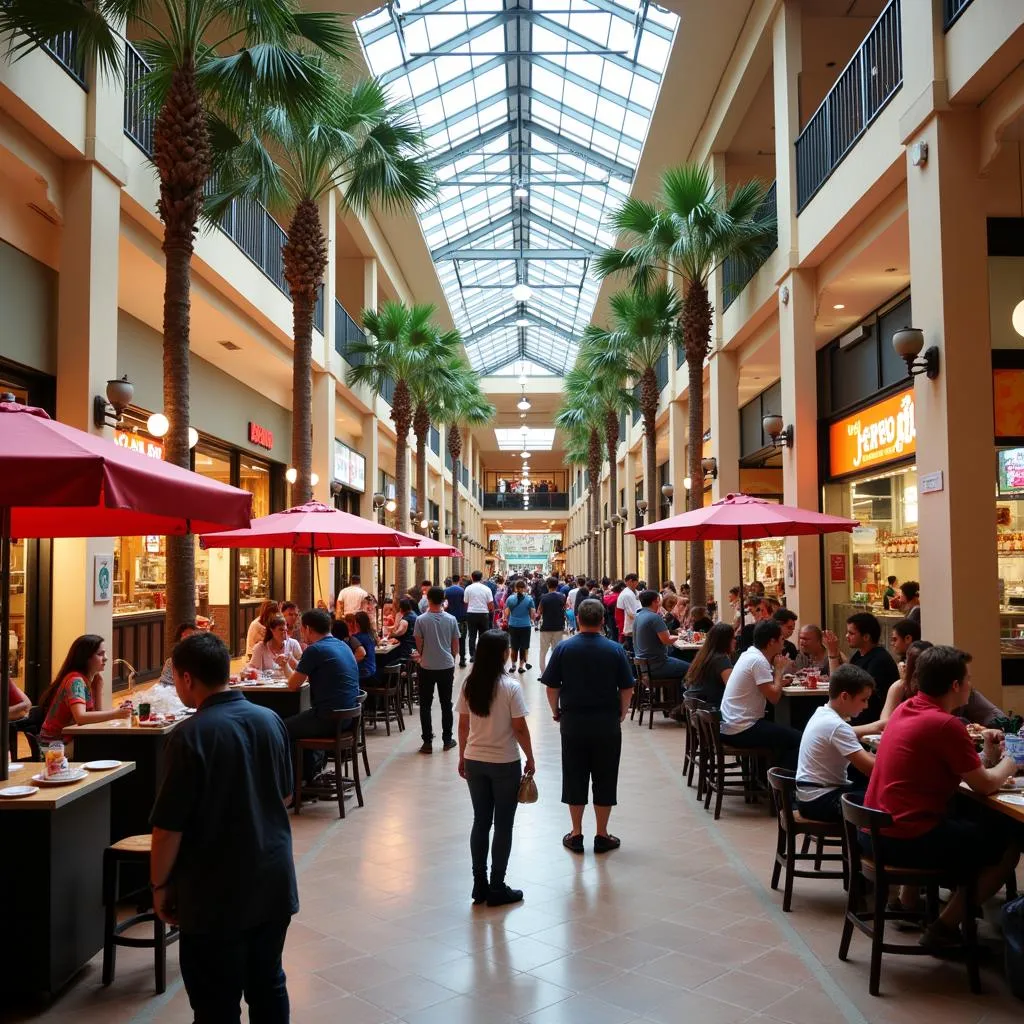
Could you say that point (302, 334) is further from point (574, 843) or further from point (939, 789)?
point (939, 789)

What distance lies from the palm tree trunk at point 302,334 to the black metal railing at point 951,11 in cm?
828

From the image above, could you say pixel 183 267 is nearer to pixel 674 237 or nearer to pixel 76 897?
pixel 76 897

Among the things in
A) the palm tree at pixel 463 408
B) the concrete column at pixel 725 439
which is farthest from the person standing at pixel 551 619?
the palm tree at pixel 463 408

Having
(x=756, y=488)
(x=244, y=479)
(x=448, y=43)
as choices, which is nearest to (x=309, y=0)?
(x=448, y=43)

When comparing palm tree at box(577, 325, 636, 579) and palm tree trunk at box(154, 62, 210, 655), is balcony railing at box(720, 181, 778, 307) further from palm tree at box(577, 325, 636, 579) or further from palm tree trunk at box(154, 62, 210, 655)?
palm tree trunk at box(154, 62, 210, 655)

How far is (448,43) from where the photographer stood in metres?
18.2

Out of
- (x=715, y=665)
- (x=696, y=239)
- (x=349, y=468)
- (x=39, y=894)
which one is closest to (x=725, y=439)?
(x=696, y=239)

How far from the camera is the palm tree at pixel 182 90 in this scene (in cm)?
850

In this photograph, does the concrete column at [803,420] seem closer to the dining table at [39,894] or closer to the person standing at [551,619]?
the person standing at [551,619]

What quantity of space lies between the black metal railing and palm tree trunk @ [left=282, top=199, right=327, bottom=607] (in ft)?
27.2

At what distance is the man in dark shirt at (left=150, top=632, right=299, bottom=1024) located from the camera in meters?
3.12

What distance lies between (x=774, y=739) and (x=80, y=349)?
7704 millimetres

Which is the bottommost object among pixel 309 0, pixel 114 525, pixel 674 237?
pixel 114 525

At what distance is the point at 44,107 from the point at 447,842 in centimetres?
756
